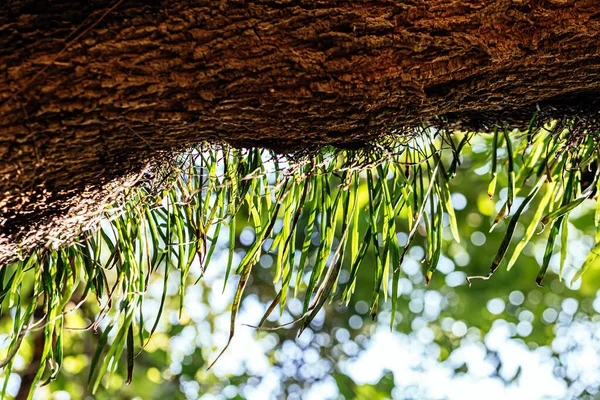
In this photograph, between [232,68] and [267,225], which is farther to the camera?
[267,225]

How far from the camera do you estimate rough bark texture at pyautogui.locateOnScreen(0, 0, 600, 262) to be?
44 cm

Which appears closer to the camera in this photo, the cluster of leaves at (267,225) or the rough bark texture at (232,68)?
the rough bark texture at (232,68)

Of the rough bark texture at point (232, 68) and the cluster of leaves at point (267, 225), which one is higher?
the rough bark texture at point (232, 68)

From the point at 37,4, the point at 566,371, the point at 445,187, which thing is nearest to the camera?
the point at 37,4

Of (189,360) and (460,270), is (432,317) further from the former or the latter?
(189,360)

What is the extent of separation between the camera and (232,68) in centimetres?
47

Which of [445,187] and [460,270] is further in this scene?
[460,270]

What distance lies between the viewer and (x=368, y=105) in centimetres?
52

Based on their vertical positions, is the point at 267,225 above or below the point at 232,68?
below

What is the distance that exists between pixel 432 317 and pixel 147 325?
105 centimetres

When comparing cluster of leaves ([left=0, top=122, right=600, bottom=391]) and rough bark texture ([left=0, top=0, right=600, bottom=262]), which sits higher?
Answer: rough bark texture ([left=0, top=0, right=600, bottom=262])

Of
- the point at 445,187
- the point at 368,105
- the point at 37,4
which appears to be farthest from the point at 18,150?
the point at 445,187

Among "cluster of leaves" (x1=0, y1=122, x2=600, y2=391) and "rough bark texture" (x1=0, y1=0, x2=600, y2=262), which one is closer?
"rough bark texture" (x1=0, y1=0, x2=600, y2=262)

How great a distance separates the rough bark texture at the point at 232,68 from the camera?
1.46 ft
